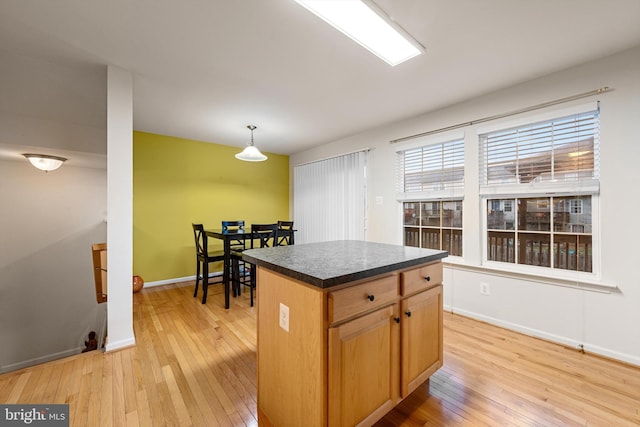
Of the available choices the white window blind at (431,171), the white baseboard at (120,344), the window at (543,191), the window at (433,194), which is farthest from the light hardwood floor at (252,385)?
the white window blind at (431,171)

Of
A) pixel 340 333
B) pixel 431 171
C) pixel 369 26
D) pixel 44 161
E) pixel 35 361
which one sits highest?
pixel 369 26

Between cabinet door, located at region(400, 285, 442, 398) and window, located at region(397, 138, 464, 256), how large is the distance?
63.3 inches

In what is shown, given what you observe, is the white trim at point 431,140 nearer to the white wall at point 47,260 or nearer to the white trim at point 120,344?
the white trim at point 120,344

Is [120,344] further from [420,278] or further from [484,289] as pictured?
[484,289]

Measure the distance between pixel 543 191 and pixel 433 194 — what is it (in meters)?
1.03

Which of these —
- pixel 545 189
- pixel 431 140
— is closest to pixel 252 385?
pixel 545 189

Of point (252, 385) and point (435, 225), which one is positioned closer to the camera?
point (252, 385)

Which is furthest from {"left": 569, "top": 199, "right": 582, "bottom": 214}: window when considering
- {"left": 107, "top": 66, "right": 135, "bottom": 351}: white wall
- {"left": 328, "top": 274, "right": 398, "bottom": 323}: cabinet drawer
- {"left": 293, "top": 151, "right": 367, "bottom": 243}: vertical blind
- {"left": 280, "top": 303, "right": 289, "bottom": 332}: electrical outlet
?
{"left": 107, "top": 66, "right": 135, "bottom": 351}: white wall

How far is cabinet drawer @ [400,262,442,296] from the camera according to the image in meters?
1.43

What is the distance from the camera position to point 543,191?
239 cm

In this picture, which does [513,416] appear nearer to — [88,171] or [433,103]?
[433,103]

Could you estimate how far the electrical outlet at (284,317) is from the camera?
4.04 ft

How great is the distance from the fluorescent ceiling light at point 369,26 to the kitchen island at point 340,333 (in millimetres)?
1396

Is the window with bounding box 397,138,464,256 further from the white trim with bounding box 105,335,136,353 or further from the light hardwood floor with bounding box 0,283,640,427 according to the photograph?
the white trim with bounding box 105,335,136,353
